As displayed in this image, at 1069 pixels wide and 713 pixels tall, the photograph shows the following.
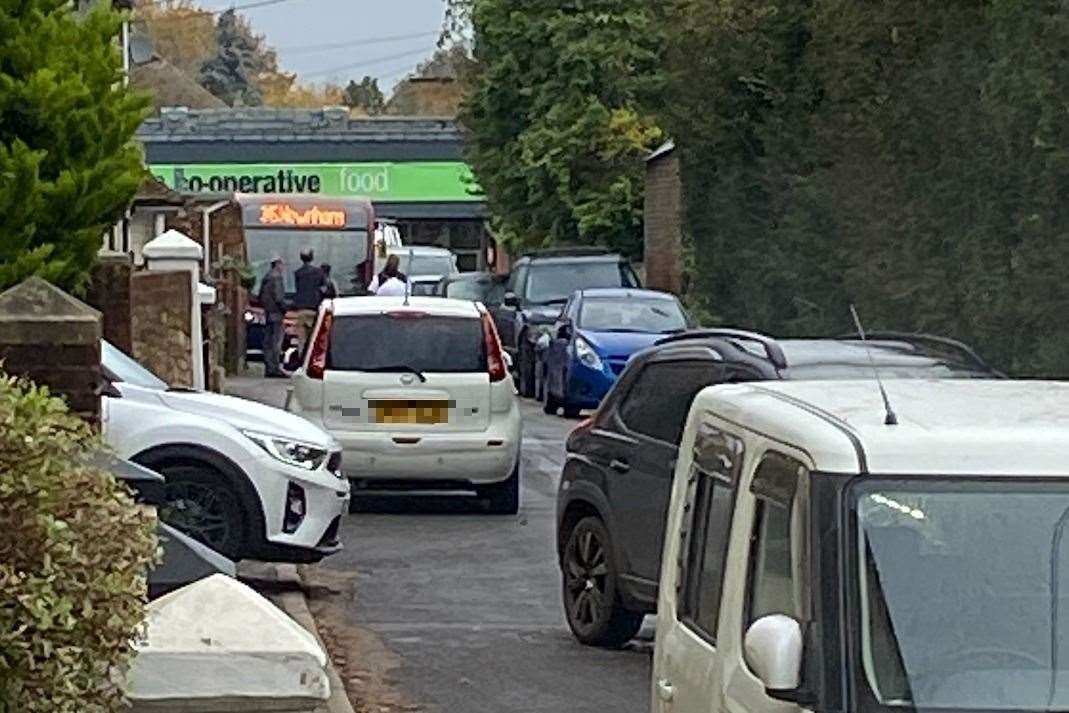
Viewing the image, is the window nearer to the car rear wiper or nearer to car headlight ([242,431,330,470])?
car headlight ([242,431,330,470])

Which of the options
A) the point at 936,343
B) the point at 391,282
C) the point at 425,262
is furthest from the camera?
the point at 425,262

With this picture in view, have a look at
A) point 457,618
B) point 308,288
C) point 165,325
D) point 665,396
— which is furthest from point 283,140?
point 665,396

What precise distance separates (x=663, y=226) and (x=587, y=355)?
43.6ft

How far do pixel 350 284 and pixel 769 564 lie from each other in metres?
34.7

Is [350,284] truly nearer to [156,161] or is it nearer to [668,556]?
[156,161]

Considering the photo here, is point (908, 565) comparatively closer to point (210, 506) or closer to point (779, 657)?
point (779, 657)

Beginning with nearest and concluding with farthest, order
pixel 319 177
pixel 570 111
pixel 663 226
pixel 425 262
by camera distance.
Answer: pixel 663 226 → pixel 570 111 → pixel 425 262 → pixel 319 177

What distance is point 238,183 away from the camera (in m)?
64.3

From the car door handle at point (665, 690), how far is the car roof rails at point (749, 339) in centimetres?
395

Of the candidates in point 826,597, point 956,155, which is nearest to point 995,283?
point 956,155

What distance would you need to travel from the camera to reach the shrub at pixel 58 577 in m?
5.32

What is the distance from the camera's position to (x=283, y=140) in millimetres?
65125

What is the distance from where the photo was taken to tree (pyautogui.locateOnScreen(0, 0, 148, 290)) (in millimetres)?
12047

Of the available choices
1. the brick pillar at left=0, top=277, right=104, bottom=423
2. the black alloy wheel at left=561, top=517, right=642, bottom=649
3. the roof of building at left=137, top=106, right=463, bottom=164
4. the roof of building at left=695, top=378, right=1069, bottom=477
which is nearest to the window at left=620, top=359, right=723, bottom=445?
the black alloy wheel at left=561, top=517, right=642, bottom=649
